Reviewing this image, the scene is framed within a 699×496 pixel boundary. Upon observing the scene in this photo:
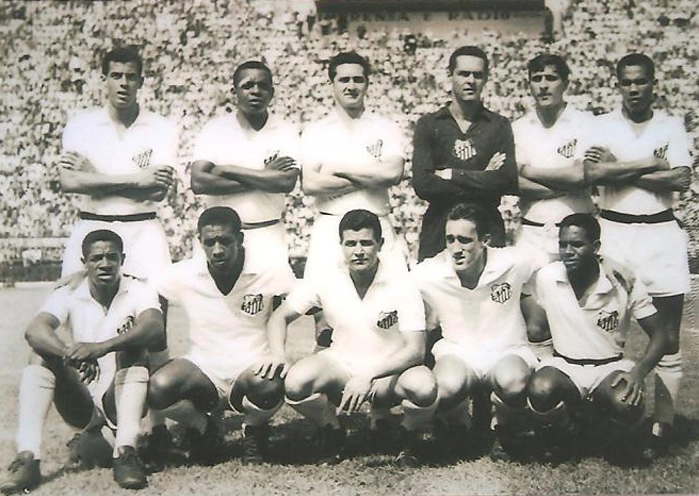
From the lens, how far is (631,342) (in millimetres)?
2873

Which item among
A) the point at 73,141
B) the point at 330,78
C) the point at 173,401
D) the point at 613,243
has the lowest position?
the point at 173,401

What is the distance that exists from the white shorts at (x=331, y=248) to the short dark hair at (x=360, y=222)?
0.12 ft

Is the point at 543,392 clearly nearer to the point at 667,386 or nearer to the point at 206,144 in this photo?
the point at 667,386

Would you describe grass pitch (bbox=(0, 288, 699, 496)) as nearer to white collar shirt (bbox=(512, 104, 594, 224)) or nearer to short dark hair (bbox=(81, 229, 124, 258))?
short dark hair (bbox=(81, 229, 124, 258))

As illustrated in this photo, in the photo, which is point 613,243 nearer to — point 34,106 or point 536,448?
point 536,448

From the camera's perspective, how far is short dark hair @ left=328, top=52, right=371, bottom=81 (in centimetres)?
293

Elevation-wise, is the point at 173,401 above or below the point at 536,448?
above

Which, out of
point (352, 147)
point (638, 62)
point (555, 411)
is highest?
point (638, 62)

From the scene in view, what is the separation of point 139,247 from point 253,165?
1.69 feet

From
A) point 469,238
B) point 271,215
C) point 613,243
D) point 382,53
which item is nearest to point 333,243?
point 271,215

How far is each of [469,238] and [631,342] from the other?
71 centimetres

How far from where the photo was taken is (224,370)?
2818 millimetres

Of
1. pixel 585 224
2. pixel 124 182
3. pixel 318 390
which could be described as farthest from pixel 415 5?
pixel 318 390

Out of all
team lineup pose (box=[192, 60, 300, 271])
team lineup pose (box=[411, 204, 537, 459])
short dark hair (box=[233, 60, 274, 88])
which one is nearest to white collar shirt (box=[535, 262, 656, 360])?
team lineup pose (box=[411, 204, 537, 459])
